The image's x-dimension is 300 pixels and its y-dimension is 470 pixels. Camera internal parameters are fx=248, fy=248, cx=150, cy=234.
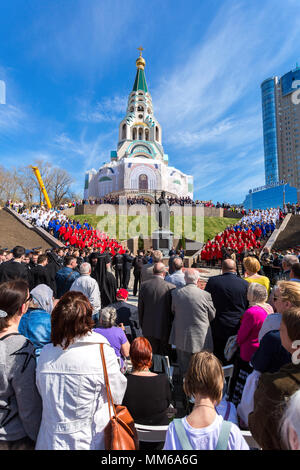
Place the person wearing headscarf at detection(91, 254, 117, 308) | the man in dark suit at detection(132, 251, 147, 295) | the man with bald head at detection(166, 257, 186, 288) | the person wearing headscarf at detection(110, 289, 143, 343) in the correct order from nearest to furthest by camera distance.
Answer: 1. the person wearing headscarf at detection(110, 289, 143, 343)
2. the man with bald head at detection(166, 257, 186, 288)
3. the person wearing headscarf at detection(91, 254, 117, 308)
4. the man in dark suit at detection(132, 251, 147, 295)

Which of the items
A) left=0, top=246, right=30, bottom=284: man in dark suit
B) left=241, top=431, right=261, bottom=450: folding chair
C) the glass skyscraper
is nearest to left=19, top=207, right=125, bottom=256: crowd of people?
left=0, top=246, right=30, bottom=284: man in dark suit

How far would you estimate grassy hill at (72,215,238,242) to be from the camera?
2873 cm

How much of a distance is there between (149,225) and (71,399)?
29058 mm

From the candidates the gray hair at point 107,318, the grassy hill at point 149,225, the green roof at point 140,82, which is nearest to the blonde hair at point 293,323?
the gray hair at point 107,318

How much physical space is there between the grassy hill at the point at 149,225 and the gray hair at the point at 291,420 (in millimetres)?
25975

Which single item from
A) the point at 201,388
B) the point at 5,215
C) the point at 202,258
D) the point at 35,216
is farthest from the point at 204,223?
the point at 201,388

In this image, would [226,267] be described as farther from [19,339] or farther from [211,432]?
[19,339]

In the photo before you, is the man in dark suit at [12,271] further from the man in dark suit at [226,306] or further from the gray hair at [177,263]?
the man in dark suit at [226,306]

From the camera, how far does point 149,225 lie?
30562mm

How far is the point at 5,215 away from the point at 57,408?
26111 millimetres

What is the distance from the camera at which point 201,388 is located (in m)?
1.56

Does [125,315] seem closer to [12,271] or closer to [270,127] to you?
[12,271]

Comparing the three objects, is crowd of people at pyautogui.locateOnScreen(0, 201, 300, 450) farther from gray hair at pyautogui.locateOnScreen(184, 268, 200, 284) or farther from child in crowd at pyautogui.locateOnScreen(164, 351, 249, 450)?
gray hair at pyautogui.locateOnScreen(184, 268, 200, 284)

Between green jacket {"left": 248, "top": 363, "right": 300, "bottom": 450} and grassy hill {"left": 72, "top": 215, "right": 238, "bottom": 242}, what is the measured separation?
25.7 metres
